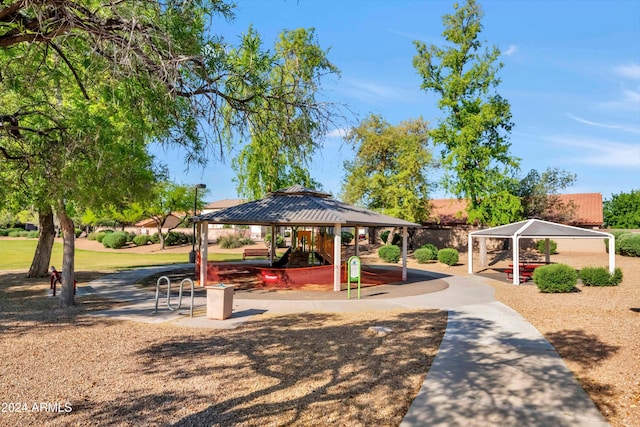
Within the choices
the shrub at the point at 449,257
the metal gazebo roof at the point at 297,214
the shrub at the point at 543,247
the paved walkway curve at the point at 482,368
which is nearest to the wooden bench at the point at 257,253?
the metal gazebo roof at the point at 297,214

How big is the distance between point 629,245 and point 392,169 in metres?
18.1

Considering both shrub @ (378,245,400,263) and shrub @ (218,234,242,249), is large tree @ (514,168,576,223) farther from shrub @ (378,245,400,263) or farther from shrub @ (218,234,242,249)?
shrub @ (218,234,242,249)

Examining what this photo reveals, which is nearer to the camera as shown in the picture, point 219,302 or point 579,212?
point 219,302

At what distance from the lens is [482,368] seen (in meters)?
6.64

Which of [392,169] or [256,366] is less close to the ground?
[392,169]

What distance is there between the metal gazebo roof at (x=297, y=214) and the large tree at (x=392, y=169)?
14.8 meters

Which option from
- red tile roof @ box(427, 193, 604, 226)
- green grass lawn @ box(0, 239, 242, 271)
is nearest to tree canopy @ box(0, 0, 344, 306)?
green grass lawn @ box(0, 239, 242, 271)

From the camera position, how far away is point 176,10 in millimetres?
5250

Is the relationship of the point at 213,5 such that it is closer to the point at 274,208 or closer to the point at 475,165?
the point at 274,208

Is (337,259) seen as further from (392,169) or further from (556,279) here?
(392,169)

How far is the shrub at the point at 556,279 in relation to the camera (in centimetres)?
1488

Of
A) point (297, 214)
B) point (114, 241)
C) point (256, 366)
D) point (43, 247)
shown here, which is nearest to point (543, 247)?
point (297, 214)

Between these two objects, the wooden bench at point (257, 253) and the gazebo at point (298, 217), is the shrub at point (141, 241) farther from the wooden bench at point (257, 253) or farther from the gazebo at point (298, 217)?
the gazebo at point (298, 217)

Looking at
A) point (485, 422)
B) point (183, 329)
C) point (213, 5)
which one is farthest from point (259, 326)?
point (213, 5)
